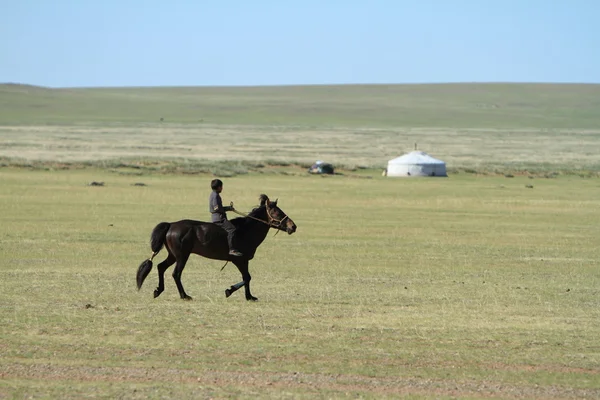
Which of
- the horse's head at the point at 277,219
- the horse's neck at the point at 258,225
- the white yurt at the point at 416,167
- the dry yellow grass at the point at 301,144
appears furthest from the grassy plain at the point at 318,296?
the dry yellow grass at the point at 301,144

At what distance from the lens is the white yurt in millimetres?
63688

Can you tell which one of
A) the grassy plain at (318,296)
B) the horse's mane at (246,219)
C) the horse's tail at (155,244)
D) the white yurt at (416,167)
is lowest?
the white yurt at (416,167)

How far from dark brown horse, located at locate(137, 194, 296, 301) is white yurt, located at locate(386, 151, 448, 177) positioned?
48.7 metres

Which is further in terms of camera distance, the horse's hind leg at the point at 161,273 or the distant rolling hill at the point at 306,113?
the distant rolling hill at the point at 306,113

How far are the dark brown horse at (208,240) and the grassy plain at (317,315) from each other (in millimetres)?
420

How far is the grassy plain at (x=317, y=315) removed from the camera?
998 cm

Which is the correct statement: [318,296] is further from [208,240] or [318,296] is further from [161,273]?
[161,273]

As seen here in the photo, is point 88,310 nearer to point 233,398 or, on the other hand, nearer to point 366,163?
point 233,398

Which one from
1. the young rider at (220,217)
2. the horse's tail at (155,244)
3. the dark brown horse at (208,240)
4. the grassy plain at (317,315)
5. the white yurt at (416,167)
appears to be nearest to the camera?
the grassy plain at (317,315)

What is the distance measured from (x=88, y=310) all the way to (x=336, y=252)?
10.6m

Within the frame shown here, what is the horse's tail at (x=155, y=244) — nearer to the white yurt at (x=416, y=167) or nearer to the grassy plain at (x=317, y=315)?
the grassy plain at (x=317, y=315)

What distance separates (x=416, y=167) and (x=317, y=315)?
1983 inches

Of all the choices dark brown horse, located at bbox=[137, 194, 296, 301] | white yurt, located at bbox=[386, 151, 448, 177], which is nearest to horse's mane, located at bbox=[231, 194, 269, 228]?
dark brown horse, located at bbox=[137, 194, 296, 301]

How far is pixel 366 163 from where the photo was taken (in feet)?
267
